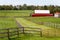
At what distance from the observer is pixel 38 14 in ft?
333

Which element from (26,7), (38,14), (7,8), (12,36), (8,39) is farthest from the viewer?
(26,7)

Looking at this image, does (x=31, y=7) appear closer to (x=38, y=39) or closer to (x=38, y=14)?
(x=38, y=14)

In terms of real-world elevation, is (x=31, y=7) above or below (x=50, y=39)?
below

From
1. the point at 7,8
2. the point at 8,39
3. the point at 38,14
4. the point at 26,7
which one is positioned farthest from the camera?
the point at 26,7

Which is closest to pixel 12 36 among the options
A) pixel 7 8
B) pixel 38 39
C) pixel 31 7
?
pixel 38 39

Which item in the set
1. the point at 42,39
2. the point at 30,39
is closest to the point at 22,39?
the point at 30,39

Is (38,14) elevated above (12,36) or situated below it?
below

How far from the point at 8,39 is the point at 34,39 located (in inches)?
89.2

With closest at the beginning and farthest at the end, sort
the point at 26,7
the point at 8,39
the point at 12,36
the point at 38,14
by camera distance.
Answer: the point at 8,39 → the point at 12,36 → the point at 38,14 → the point at 26,7

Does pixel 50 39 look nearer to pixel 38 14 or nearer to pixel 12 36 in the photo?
pixel 12 36

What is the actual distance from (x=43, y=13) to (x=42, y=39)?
291 ft

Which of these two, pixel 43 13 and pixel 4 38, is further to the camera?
pixel 43 13

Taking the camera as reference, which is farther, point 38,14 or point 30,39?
point 38,14

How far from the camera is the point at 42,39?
16.0 meters
